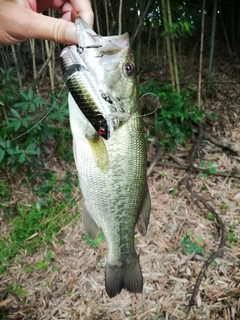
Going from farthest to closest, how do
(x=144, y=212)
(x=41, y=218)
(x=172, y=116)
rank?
(x=172, y=116) → (x=41, y=218) → (x=144, y=212)

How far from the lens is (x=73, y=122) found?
1142mm

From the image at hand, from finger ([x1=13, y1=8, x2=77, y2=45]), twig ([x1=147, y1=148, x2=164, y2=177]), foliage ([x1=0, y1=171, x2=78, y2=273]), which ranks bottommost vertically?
foliage ([x1=0, y1=171, x2=78, y2=273])

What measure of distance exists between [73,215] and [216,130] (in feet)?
5.17

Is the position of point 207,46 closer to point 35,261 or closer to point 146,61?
point 146,61

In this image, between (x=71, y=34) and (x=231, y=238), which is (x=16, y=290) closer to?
(x=231, y=238)

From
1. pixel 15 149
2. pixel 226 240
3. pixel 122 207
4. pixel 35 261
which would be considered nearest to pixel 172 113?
pixel 226 240

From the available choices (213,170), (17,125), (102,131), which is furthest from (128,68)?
(213,170)

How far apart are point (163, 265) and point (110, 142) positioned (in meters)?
1.65

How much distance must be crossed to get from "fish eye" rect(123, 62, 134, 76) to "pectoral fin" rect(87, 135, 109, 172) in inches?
9.0

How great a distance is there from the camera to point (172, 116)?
3129 mm

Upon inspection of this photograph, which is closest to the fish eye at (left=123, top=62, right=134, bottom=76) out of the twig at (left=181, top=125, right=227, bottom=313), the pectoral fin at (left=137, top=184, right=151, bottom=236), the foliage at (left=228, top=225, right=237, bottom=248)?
the pectoral fin at (left=137, top=184, right=151, bottom=236)

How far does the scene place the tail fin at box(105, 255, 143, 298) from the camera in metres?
1.39

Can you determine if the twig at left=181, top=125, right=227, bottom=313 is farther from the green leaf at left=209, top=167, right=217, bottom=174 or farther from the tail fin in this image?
the tail fin

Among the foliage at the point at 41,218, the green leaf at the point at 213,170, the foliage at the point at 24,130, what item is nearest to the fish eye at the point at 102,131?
the foliage at the point at 24,130
